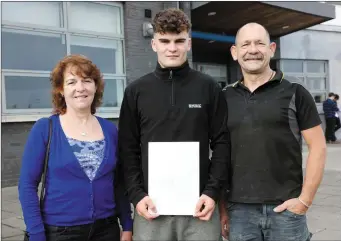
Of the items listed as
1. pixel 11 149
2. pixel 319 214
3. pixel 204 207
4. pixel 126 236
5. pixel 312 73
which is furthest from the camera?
pixel 312 73

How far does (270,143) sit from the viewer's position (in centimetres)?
234

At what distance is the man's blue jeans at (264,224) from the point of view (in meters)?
2.34

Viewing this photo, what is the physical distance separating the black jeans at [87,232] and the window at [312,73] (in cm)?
1403

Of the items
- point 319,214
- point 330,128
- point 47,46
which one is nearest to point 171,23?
point 319,214

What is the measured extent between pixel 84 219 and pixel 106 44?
7252mm

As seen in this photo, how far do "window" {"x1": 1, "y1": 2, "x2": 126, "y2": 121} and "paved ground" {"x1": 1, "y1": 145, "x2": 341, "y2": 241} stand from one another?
1865mm

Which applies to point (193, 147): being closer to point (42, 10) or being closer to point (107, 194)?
point (107, 194)

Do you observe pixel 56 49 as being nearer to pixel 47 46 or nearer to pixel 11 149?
pixel 47 46

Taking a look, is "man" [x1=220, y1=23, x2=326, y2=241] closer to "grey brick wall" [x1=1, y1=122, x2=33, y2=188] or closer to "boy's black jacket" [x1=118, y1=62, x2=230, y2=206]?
"boy's black jacket" [x1=118, y1=62, x2=230, y2=206]

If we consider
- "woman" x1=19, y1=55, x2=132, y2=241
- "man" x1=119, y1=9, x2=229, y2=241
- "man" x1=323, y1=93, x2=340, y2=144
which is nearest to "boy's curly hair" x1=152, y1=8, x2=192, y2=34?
"man" x1=119, y1=9, x2=229, y2=241

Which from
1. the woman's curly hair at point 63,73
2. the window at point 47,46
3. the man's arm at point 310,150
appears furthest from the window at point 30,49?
the man's arm at point 310,150

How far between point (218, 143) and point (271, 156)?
342 mm

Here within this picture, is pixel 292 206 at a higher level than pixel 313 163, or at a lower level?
lower

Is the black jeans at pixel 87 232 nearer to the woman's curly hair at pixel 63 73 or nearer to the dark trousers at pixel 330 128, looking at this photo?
the woman's curly hair at pixel 63 73
